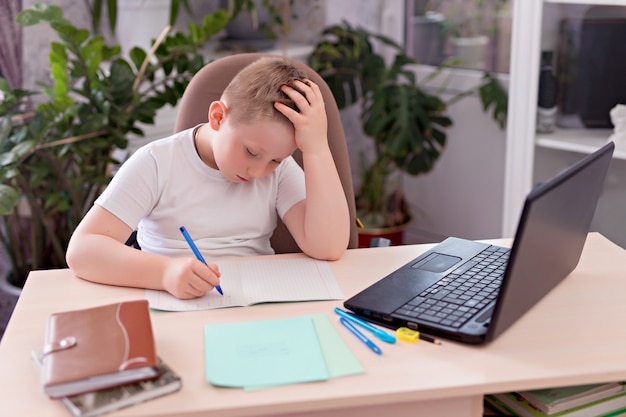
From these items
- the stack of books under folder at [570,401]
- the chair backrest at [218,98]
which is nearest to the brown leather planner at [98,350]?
the stack of books under folder at [570,401]

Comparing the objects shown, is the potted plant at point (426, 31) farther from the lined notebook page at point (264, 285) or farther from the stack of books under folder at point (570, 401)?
the stack of books under folder at point (570, 401)

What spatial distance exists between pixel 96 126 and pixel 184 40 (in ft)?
1.31

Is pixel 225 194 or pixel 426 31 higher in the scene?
pixel 426 31

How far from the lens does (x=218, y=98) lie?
1768mm

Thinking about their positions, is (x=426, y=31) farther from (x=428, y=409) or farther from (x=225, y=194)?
(x=428, y=409)

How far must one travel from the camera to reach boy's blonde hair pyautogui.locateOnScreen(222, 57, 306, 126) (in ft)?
4.58

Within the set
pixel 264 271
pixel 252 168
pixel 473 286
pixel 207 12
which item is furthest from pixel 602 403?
pixel 207 12

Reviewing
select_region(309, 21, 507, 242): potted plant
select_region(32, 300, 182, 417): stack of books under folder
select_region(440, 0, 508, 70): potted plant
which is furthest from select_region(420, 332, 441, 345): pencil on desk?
select_region(440, 0, 508, 70): potted plant

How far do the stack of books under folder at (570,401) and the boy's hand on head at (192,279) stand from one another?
486 millimetres

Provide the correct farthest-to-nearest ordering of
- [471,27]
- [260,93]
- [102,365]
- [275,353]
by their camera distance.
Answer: [471,27]
[260,93]
[275,353]
[102,365]

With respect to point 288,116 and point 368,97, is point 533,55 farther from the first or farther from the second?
point 288,116

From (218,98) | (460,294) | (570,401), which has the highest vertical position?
(218,98)

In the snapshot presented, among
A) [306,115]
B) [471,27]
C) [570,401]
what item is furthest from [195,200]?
[471,27]

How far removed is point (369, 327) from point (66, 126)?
4.52ft
